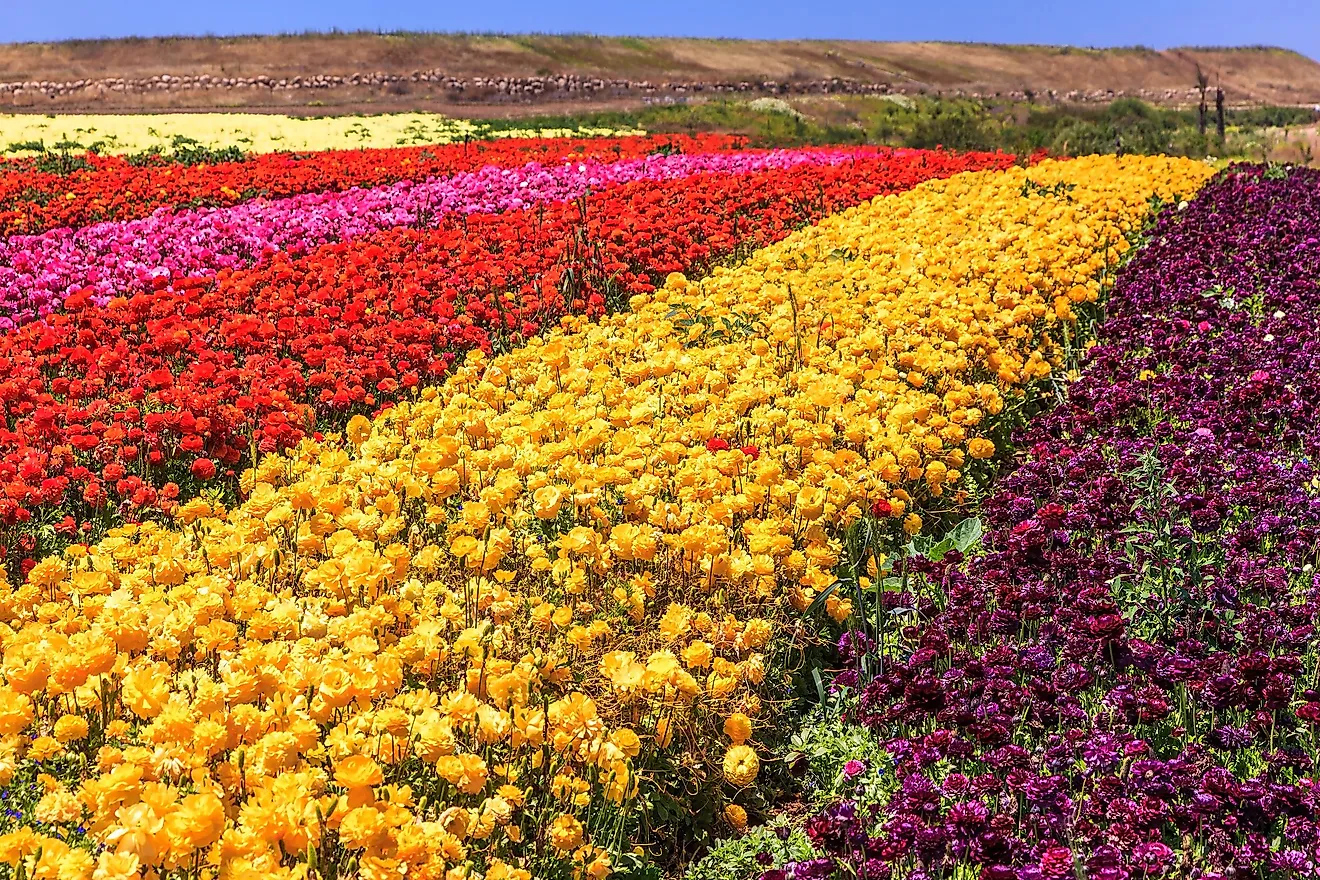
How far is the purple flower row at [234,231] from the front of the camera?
974cm

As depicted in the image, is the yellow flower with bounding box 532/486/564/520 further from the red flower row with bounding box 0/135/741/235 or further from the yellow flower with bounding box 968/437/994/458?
the red flower row with bounding box 0/135/741/235

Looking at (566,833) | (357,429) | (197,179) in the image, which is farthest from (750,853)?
(197,179)

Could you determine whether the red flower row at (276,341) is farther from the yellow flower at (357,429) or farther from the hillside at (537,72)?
the hillside at (537,72)

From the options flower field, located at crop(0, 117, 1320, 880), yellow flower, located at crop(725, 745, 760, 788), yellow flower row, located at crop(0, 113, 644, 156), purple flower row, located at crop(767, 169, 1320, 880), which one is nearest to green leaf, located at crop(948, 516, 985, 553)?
flower field, located at crop(0, 117, 1320, 880)

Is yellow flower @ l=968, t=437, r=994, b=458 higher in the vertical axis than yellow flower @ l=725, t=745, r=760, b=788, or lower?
higher

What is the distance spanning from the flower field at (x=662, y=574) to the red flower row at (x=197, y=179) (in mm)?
4407

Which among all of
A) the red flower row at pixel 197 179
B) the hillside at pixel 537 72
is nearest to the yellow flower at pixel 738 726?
the red flower row at pixel 197 179

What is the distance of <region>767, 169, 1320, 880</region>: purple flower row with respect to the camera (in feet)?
10.7

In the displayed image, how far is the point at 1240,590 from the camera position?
454 centimetres

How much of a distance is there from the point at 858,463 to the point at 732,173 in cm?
1207

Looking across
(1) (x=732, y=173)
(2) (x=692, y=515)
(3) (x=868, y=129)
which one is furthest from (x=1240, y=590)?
(3) (x=868, y=129)

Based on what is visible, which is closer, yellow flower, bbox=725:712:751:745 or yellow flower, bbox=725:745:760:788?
yellow flower, bbox=725:745:760:788

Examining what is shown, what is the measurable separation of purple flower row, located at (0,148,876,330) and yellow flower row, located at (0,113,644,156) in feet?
39.1

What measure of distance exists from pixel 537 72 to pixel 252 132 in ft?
120
